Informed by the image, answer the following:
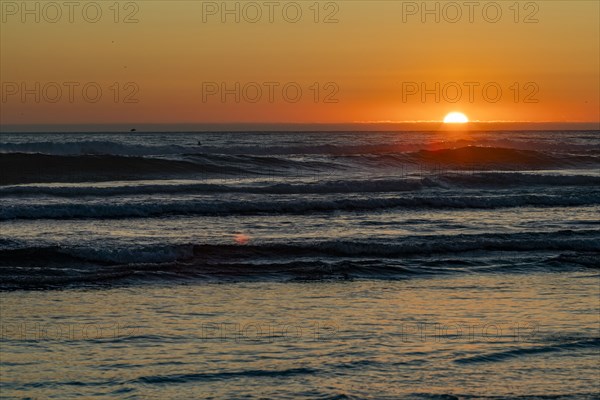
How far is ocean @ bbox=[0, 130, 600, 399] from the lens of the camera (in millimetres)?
7875

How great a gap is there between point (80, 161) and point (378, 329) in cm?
3060

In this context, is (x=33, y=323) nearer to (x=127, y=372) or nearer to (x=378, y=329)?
(x=127, y=372)

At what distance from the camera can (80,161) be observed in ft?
125

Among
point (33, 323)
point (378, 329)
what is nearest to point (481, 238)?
point (378, 329)

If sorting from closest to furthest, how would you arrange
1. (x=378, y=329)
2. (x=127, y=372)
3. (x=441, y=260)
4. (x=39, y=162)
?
(x=127, y=372) < (x=378, y=329) < (x=441, y=260) < (x=39, y=162)

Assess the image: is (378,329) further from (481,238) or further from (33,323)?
(481,238)

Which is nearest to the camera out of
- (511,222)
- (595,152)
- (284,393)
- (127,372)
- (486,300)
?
(284,393)

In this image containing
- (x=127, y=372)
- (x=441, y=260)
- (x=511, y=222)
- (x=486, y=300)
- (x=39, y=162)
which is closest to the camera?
(x=127, y=372)

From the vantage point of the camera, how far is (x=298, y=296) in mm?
11391

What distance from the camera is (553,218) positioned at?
68.9 ft

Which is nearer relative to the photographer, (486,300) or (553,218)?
(486,300)

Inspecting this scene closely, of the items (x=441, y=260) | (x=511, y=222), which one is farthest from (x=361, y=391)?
(x=511, y=222)

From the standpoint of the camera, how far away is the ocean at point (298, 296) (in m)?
7.88

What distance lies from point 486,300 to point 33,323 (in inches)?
210
